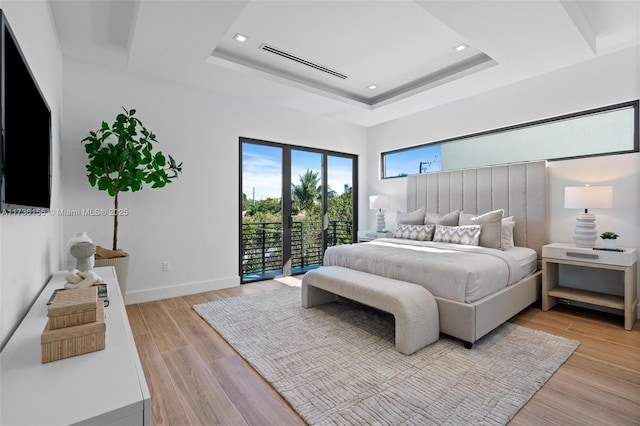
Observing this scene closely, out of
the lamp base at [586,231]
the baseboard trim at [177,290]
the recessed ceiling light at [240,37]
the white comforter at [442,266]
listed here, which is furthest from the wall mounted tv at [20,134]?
the lamp base at [586,231]

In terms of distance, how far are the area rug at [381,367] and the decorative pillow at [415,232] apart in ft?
4.67

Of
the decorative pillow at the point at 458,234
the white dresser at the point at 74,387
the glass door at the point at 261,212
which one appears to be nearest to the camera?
the white dresser at the point at 74,387

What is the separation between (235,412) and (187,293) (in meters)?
2.43

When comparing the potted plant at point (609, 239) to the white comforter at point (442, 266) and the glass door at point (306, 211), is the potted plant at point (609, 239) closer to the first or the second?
the white comforter at point (442, 266)

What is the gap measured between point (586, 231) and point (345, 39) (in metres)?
3.08

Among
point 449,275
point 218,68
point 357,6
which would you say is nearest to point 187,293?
point 218,68

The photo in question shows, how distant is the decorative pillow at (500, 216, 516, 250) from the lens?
3.44 metres

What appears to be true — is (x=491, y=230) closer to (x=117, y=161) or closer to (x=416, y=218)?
(x=416, y=218)

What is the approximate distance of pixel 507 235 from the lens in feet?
11.5

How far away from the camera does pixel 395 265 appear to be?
2.87 metres

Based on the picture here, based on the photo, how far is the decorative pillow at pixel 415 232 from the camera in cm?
404

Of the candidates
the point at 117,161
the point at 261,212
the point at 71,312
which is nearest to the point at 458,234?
the point at 261,212

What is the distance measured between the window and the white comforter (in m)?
1.49

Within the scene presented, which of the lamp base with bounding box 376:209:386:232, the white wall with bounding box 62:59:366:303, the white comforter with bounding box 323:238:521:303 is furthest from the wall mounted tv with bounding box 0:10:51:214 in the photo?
the lamp base with bounding box 376:209:386:232
